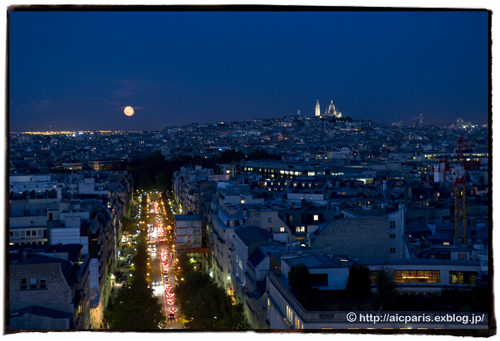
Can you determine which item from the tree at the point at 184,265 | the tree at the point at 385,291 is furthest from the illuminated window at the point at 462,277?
the tree at the point at 184,265

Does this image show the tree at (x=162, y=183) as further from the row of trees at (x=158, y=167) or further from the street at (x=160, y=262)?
the street at (x=160, y=262)

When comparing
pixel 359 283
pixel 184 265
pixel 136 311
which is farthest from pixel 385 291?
pixel 184 265

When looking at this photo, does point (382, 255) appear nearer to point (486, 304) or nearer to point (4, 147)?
point (486, 304)

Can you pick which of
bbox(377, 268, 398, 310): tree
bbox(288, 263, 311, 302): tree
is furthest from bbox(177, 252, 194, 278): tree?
bbox(377, 268, 398, 310): tree

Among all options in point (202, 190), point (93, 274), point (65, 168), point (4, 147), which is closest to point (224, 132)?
point (65, 168)

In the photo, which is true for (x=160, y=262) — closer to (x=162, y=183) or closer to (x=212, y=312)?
(x=212, y=312)

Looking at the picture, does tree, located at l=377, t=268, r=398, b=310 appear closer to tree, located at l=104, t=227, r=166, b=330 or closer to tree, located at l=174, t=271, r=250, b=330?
tree, located at l=174, t=271, r=250, b=330
